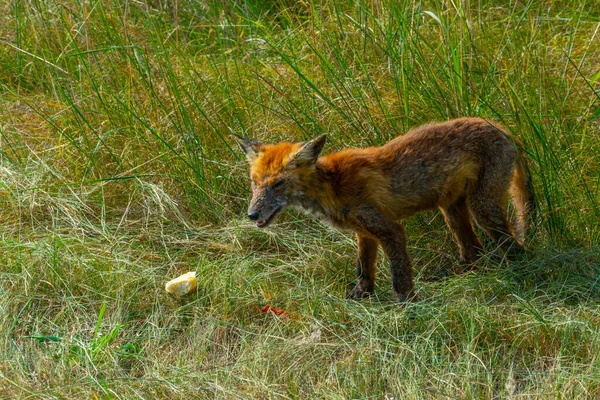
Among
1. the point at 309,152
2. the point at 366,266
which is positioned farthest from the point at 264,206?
the point at 366,266

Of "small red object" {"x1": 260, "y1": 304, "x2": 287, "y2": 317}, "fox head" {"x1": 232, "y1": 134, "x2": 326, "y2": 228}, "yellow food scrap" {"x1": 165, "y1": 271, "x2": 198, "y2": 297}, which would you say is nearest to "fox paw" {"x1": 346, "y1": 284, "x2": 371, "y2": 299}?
"small red object" {"x1": 260, "y1": 304, "x2": 287, "y2": 317}

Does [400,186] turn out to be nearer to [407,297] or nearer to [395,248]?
[395,248]

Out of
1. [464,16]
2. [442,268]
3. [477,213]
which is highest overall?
[464,16]

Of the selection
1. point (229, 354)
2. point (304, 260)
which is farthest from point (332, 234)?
point (229, 354)

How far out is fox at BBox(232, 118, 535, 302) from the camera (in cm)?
555

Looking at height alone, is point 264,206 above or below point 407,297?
above

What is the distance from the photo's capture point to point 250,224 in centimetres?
→ 636

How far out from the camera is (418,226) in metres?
6.38

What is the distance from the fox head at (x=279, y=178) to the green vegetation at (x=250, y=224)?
1.59ft

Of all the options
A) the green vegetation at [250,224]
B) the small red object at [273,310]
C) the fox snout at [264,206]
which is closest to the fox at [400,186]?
the fox snout at [264,206]

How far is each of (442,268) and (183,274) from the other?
1.70 m

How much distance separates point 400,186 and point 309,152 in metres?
0.66

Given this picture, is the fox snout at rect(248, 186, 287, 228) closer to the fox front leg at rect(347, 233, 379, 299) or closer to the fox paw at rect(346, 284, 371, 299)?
the fox front leg at rect(347, 233, 379, 299)

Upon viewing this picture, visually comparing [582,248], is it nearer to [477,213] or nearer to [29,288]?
[477,213]
